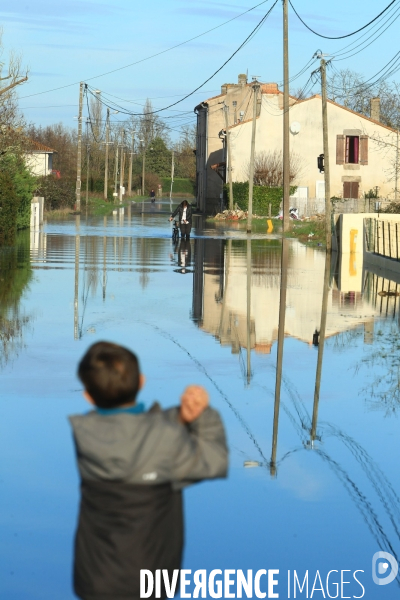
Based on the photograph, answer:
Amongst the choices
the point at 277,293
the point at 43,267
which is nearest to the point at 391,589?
the point at 277,293

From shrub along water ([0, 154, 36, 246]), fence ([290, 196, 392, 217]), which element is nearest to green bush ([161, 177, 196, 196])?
fence ([290, 196, 392, 217])

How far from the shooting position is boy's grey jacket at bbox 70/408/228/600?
3.08 meters

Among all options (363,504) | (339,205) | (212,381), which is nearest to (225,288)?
(212,381)

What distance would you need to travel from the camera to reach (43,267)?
2370 centimetres

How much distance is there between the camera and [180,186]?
13625cm

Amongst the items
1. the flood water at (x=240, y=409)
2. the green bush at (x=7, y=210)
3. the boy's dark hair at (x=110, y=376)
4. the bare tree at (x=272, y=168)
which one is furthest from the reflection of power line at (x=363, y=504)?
the bare tree at (x=272, y=168)

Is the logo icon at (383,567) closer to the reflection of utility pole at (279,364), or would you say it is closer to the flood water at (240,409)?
the flood water at (240,409)

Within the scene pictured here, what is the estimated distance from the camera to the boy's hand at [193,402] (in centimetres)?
314

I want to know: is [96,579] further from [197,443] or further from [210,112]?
[210,112]

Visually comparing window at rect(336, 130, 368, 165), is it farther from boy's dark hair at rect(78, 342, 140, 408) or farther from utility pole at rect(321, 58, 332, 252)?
boy's dark hair at rect(78, 342, 140, 408)

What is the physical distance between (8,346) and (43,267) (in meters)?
11.8

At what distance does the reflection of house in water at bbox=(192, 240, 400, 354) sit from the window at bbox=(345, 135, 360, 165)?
1449 inches

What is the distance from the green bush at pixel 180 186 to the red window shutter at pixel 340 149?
68.9m

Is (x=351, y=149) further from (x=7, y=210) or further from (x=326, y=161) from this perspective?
(x=7, y=210)
